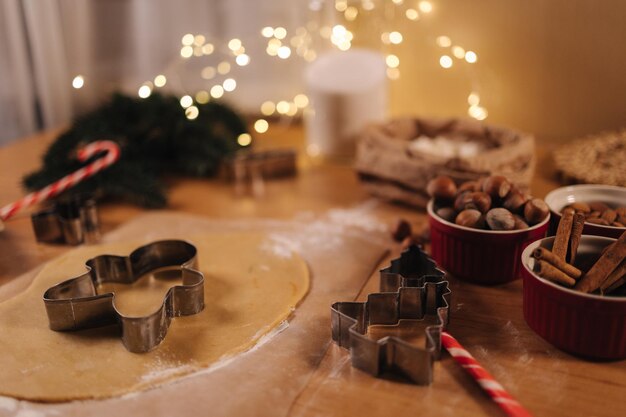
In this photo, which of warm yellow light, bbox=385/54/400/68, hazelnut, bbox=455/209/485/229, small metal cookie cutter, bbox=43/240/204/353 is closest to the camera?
small metal cookie cutter, bbox=43/240/204/353

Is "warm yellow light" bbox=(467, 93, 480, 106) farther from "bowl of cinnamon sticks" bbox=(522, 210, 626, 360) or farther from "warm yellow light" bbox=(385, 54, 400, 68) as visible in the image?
"bowl of cinnamon sticks" bbox=(522, 210, 626, 360)

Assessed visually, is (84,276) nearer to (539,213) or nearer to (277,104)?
(539,213)

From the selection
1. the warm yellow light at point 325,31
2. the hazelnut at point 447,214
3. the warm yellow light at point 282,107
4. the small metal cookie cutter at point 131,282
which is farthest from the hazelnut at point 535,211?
the warm yellow light at point 282,107

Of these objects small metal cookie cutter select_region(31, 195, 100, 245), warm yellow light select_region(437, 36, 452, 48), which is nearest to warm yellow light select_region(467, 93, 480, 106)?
warm yellow light select_region(437, 36, 452, 48)

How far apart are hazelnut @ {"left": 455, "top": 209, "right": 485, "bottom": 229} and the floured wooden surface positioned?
17 centimetres

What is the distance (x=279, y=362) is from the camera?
2.31 feet

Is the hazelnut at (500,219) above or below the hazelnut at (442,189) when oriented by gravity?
below

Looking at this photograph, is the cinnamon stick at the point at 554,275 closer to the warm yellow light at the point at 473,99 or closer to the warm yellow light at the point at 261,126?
the warm yellow light at the point at 473,99

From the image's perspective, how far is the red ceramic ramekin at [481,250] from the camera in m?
0.81

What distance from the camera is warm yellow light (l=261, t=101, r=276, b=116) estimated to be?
5.37 feet

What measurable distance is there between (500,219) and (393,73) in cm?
73

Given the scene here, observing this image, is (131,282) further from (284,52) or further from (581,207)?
(284,52)

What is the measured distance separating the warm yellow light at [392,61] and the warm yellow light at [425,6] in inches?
5.0

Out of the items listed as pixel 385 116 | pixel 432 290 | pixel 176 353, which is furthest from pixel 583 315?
pixel 385 116
